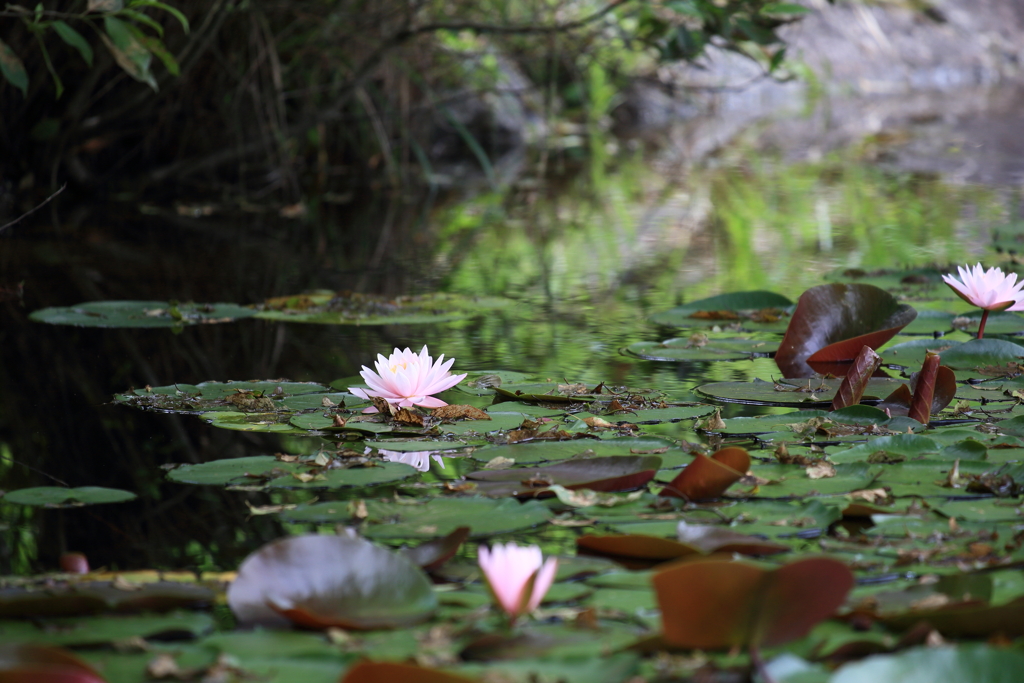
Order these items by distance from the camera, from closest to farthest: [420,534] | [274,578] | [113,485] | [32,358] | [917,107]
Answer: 1. [274,578]
2. [420,534]
3. [113,485]
4. [32,358]
5. [917,107]

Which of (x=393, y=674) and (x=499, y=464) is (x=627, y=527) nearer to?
(x=499, y=464)

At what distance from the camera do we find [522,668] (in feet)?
2.15

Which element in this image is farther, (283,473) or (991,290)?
(991,290)

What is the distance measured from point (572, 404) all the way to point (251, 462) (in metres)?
0.44

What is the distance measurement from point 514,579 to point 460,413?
1.95 feet

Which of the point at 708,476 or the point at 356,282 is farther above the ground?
the point at 356,282

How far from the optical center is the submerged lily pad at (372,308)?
2.00 metres

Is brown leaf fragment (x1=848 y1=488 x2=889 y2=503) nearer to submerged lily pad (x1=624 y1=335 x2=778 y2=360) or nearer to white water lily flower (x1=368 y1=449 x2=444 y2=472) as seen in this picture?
white water lily flower (x1=368 y1=449 x2=444 y2=472)

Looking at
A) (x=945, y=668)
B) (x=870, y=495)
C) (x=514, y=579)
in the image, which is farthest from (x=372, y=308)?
(x=945, y=668)

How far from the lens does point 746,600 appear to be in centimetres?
66

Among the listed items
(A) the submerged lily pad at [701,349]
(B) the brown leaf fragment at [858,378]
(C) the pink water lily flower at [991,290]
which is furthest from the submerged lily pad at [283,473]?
(C) the pink water lily flower at [991,290]

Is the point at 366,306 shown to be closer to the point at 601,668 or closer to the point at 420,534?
the point at 420,534

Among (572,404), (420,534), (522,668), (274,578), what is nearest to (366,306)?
(572,404)

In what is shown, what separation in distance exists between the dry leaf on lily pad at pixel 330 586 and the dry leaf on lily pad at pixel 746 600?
19 cm
